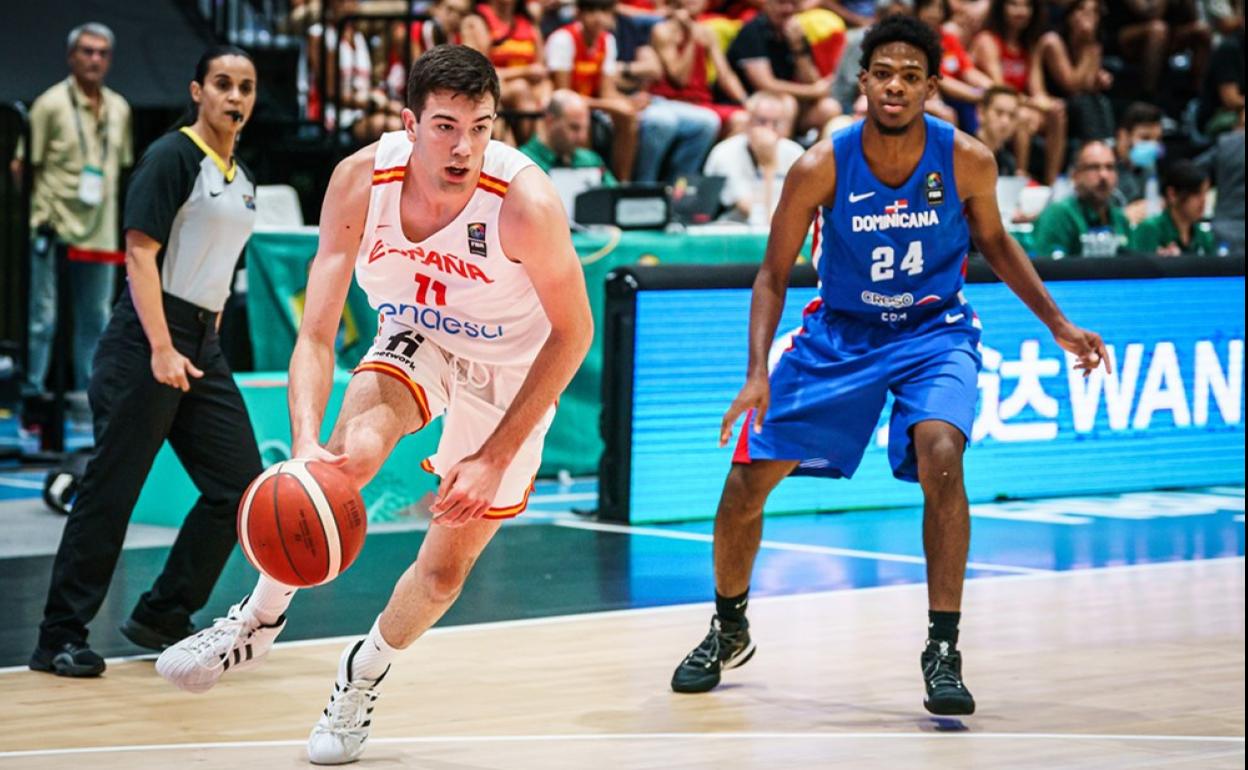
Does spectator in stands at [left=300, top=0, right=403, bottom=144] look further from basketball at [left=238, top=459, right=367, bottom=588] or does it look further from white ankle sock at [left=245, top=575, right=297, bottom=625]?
basketball at [left=238, top=459, right=367, bottom=588]

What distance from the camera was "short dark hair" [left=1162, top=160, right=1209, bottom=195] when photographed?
11.6 meters

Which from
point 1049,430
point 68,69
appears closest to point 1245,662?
point 1049,430

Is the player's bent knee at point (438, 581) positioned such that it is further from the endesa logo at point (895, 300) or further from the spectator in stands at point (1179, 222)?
the spectator in stands at point (1179, 222)

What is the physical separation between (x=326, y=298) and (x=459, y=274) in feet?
1.17

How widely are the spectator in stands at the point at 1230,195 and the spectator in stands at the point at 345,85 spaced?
5.13 meters

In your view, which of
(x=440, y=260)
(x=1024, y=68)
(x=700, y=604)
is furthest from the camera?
(x=1024, y=68)

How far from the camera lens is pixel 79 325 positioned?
11852mm

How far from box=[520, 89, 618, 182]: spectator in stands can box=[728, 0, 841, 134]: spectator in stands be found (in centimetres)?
302

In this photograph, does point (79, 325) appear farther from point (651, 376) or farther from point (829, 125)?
point (829, 125)

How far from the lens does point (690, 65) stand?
14500 mm

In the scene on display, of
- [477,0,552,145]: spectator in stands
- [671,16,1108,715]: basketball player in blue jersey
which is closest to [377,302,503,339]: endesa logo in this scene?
[671,16,1108,715]: basketball player in blue jersey

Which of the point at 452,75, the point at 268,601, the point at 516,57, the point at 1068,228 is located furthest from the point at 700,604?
the point at 516,57

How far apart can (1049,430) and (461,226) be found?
6.30 meters

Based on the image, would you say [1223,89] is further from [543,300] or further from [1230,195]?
[543,300]
